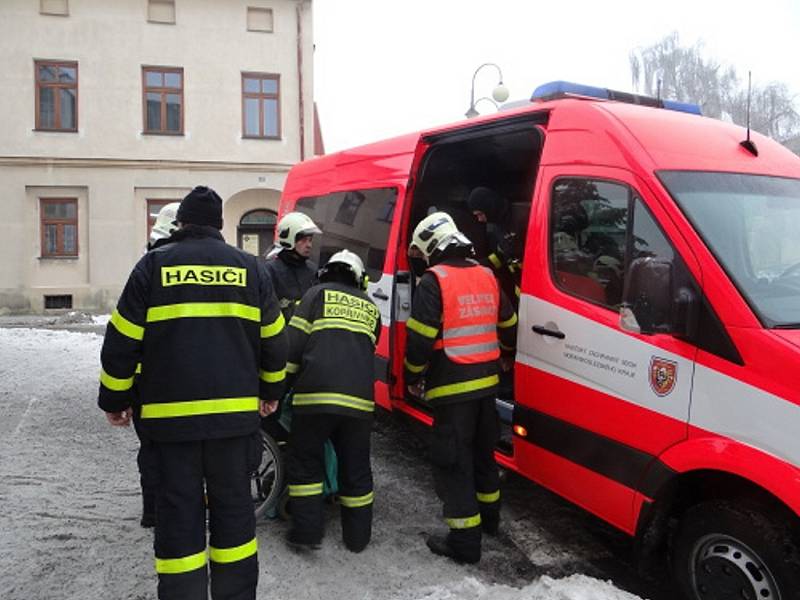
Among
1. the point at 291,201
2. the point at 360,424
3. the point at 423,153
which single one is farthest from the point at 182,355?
the point at 291,201

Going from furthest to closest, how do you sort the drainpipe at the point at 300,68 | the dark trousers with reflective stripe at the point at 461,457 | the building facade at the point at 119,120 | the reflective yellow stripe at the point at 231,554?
the drainpipe at the point at 300,68, the building facade at the point at 119,120, the dark trousers with reflective stripe at the point at 461,457, the reflective yellow stripe at the point at 231,554

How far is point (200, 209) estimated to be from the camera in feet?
9.58

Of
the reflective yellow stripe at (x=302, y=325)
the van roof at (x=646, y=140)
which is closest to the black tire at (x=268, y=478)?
the reflective yellow stripe at (x=302, y=325)

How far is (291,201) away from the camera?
25.3 ft

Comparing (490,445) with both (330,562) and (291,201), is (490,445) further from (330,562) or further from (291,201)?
(291,201)

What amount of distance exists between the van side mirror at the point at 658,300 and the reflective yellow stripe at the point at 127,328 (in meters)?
2.12

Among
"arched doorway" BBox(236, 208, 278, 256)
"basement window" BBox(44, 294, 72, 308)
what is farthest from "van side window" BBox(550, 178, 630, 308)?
"basement window" BBox(44, 294, 72, 308)

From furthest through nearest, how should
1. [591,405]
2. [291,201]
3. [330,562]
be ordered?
[291,201], [330,562], [591,405]

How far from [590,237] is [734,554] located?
1.62m

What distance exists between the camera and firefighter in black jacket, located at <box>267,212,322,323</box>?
190 inches

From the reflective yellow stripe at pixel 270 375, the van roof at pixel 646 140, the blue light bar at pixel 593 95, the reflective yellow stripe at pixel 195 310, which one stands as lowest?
the reflective yellow stripe at pixel 270 375

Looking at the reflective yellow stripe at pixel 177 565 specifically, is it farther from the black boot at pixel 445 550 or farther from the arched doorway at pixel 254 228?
the arched doorway at pixel 254 228

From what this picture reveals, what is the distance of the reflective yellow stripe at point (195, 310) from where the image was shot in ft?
9.10

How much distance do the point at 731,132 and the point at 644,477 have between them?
6.49ft
